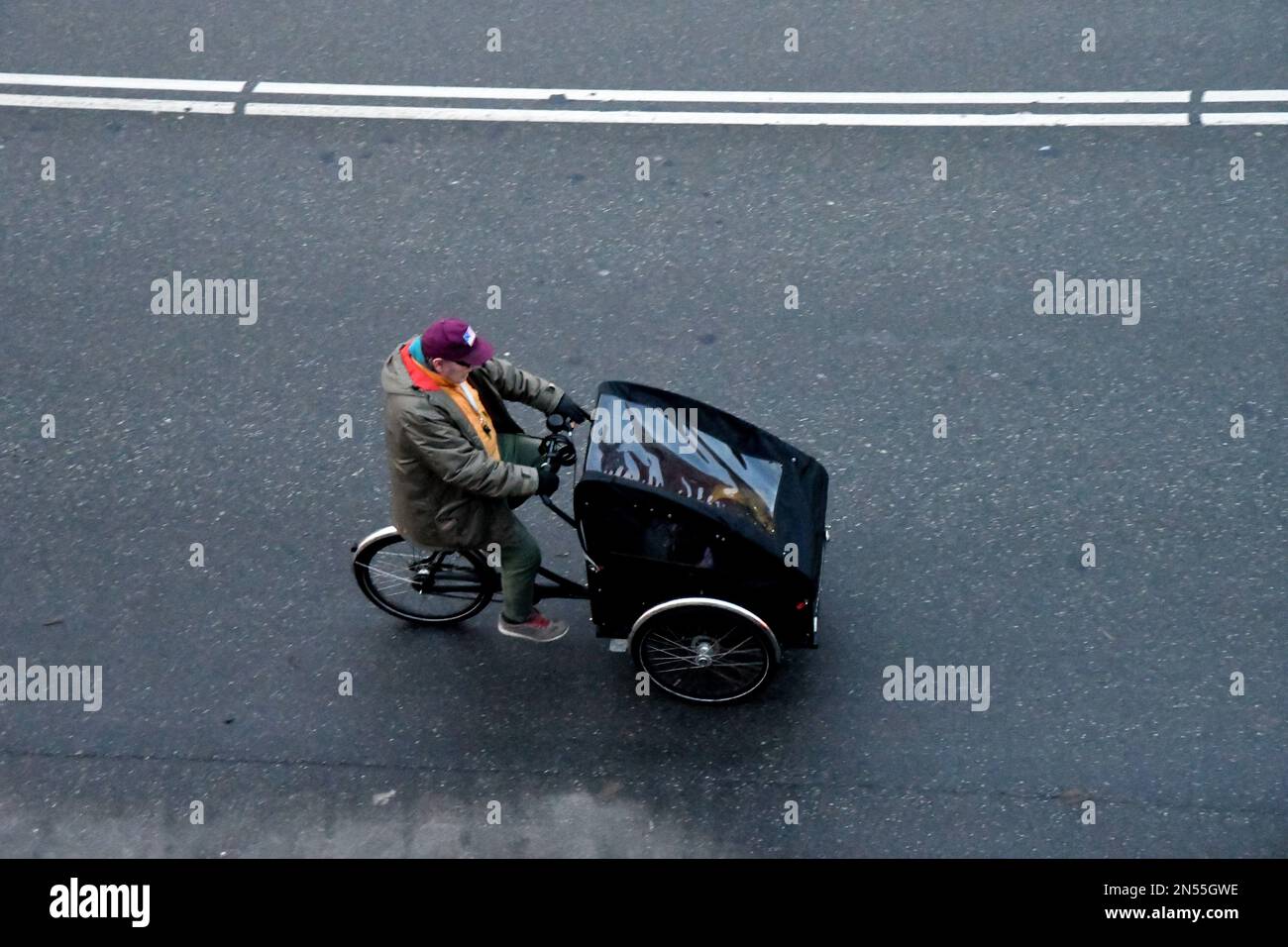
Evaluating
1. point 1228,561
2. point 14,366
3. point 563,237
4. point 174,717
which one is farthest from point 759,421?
point 14,366

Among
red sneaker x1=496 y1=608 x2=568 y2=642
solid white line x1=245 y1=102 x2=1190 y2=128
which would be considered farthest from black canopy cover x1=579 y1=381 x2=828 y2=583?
solid white line x1=245 y1=102 x2=1190 y2=128

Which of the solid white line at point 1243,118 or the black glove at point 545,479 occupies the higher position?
the solid white line at point 1243,118

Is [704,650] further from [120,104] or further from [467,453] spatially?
[120,104]

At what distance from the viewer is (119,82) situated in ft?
31.5

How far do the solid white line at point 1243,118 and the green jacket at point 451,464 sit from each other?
5041 mm

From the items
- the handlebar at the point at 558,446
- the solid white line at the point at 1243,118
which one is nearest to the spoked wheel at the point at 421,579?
the handlebar at the point at 558,446

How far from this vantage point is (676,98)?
9.41 m

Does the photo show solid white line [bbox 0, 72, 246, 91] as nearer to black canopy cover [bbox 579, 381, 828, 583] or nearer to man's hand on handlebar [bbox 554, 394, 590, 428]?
man's hand on handlebar [bbox 554, 394, 590, 428]

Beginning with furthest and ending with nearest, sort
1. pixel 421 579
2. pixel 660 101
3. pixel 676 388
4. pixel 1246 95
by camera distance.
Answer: pixel 660 101
pixel 1246 95
pixel 676 388
pixel 421 579

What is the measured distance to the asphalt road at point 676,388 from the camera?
650 cm

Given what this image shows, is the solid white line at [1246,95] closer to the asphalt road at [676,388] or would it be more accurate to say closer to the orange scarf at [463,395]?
the asphalt road at [676,388]

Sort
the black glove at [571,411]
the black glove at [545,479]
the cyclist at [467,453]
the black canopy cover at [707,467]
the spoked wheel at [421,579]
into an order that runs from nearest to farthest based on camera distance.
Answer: the cyclist at [467,453]
the black canopy cover at [707,467]
the black glove at [545,479]
the black glove at [571,411]
the spoked wheel at [421,579]

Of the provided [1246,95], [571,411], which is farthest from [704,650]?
[1246,95]

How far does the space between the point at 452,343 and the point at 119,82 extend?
16.6 ft
